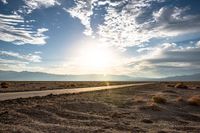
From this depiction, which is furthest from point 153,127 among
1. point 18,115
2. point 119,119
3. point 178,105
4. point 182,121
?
point 178,105

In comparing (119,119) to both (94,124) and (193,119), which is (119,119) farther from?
(193,119)

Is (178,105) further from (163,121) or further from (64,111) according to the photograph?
(64,111)

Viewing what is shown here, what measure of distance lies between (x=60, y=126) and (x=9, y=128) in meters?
2.51

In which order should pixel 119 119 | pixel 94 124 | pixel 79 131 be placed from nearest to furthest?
pixel 79 131 < pixel 94 124 < pixel 119 119

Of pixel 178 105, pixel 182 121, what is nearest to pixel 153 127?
pixel 182 121

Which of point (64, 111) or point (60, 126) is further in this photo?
A: point (64, 111)

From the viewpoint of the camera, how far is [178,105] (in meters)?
26.5

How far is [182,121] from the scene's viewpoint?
18.6m

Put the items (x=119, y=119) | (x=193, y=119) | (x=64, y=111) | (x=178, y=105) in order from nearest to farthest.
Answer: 1. (x=119, y=119)
2. (x=64, y=111)
3. (x=193, y=119)
4. (x=178, y=105)

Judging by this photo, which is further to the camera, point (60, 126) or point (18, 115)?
point (18, 115)

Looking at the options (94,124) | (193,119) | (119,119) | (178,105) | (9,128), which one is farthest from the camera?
(178,105)

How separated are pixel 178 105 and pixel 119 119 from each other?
37.1ft

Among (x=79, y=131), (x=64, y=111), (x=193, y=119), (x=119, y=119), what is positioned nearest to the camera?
(x=79, y=131)

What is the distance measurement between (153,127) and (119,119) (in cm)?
242
